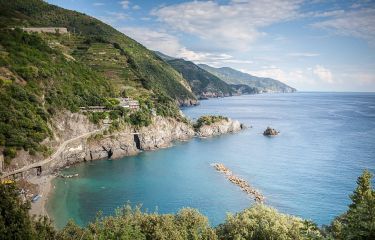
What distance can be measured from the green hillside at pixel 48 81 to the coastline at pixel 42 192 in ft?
17.4

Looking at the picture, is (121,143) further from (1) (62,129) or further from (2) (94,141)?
(1) (62,129)

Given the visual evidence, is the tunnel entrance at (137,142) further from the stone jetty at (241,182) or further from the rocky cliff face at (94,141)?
the stone jetty at (241,182)

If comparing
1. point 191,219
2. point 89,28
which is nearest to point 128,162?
point 191,219

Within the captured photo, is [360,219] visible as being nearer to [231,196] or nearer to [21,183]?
[231,196]

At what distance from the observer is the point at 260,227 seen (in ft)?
103

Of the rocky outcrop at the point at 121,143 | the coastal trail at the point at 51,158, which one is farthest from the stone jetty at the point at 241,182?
the coastal trail at the point at 51,158

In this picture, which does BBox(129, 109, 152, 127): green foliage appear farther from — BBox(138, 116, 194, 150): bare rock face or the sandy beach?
the sandy beach

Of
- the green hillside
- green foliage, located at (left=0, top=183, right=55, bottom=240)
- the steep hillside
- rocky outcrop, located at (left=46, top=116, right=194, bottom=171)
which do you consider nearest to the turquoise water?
rocky outcrop, located at (left=46, top=116, right=194, bottom=171)

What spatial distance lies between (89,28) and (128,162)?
11524 centimetres

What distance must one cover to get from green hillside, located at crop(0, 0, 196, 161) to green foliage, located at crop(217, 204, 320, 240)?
140 ft

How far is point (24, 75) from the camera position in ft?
243

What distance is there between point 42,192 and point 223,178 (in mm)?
33136

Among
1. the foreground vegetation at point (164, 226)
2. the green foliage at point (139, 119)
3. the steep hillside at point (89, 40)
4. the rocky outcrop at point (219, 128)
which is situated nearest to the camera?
the foreground vegetation at point (164, 226)

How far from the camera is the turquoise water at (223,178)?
53.7 metres
